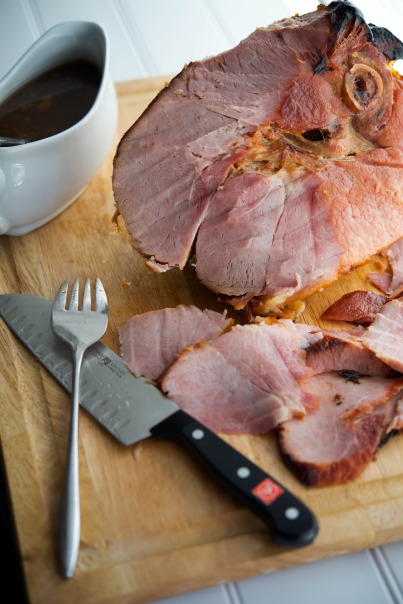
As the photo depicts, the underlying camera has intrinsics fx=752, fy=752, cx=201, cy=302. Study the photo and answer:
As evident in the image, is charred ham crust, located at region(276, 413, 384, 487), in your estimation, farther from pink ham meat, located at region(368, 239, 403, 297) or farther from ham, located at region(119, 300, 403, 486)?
pink ham meat, located at region(368, 239, 403, 297)

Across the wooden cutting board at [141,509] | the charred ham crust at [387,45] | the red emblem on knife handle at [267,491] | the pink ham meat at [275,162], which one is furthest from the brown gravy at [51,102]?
the red emblem on knife handle at [267,491]

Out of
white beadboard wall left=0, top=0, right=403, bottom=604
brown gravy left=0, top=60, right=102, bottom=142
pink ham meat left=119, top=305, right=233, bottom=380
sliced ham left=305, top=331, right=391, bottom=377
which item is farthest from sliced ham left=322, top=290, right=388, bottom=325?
white beadboard wall left=0, top=0, right=403, bottom=604

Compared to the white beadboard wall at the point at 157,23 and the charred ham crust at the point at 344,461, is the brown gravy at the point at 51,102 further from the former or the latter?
the charred ham crust at the point at 344,461

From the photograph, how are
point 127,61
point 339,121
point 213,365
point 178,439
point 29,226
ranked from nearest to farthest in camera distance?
point 178,439 < point 213,365 < point 339,121 < point 29,226 < point 127,61

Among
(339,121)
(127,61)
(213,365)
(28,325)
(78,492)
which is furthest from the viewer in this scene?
(127,61)

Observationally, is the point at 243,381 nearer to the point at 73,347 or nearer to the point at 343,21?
the point at 73,347

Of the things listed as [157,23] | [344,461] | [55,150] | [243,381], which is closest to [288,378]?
[243,381]

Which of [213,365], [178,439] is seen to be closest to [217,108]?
[213,365]

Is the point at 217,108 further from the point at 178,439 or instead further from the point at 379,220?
the point at 178,439
